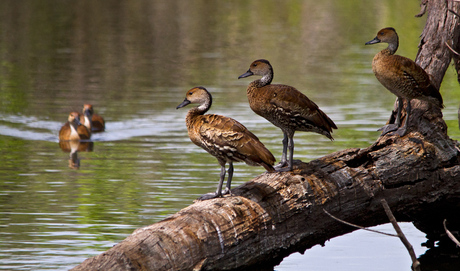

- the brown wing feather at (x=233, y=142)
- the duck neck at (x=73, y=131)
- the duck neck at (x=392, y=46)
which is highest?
the duck neck at (x=392, y=46)

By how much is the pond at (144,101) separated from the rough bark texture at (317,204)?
484mm

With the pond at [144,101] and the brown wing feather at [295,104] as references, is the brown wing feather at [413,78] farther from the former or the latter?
the pond at [144,101]

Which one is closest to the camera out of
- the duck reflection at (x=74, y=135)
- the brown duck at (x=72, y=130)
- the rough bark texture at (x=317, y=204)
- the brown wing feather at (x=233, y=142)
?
the rough bark texture at (x=317, y=204)

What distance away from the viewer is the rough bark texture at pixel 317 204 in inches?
255

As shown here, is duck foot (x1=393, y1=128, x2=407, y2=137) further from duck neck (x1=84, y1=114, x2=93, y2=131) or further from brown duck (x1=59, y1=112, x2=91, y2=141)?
duck neck (x1=84, y1=114, x2=93, y2=131)

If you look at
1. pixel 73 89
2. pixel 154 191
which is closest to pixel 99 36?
pixel 73 89

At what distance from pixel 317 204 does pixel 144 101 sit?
1126cm

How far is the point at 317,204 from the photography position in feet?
24.7

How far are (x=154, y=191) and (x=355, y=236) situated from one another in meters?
3.00

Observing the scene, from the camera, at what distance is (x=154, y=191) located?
10484mm

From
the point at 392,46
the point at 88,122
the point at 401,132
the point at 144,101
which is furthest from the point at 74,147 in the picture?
the point at 401,132

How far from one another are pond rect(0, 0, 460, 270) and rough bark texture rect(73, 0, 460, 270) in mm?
484

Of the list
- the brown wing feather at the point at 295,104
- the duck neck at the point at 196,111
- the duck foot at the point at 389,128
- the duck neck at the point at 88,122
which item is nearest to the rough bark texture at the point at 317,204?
the duck foot at the point at 389,128

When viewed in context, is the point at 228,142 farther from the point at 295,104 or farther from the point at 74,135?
the point at 74,135
